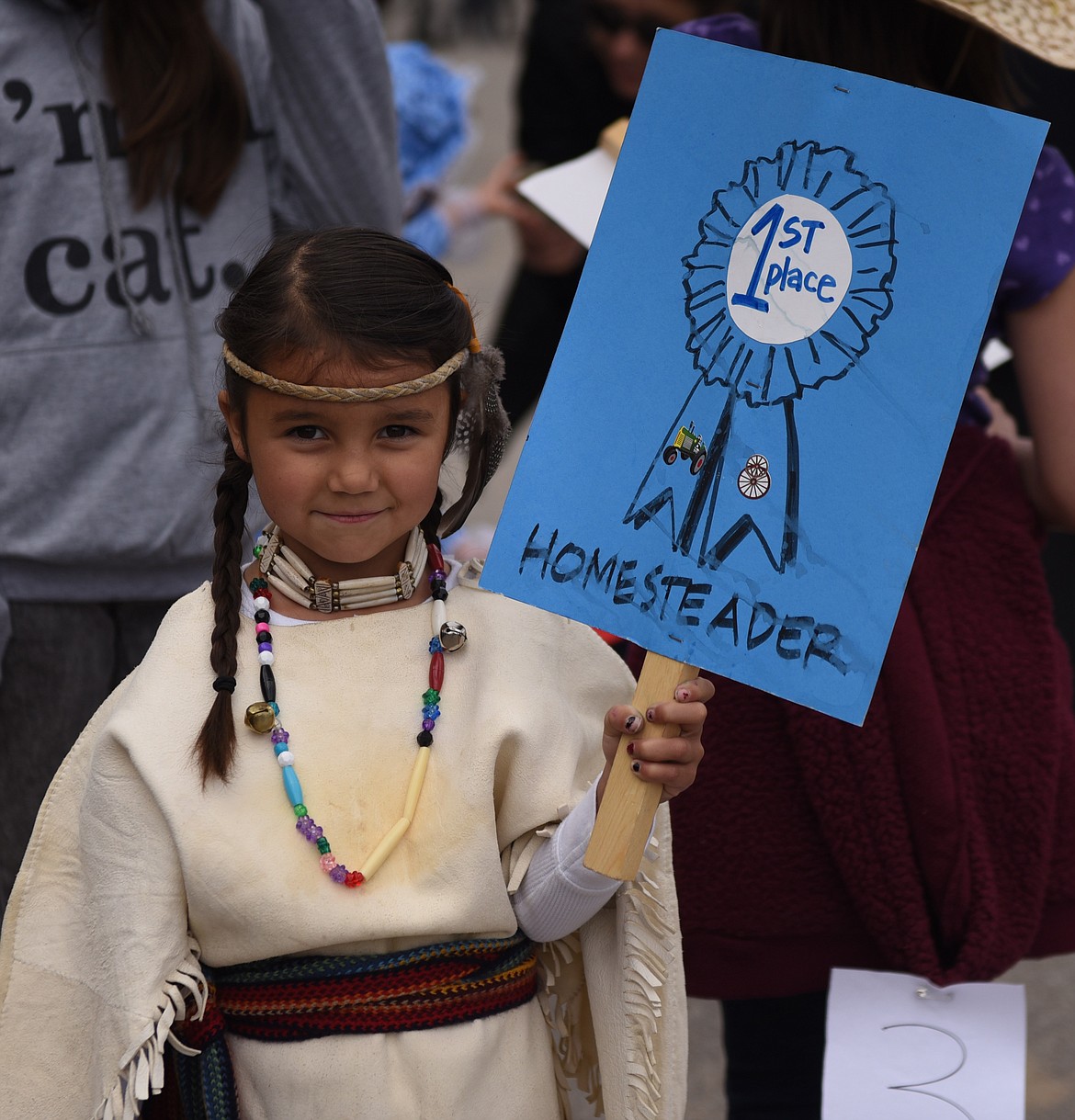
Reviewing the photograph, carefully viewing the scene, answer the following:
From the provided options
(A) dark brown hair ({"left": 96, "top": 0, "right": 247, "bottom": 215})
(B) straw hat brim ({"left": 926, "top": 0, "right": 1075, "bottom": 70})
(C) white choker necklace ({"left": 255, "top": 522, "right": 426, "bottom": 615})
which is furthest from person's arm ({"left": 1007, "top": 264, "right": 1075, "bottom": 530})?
(A) dark brown hair ({"left": 96, "top": 0, "right": 247, "bottom": 215})

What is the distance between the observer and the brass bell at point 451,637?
189cm

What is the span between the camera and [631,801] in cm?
169

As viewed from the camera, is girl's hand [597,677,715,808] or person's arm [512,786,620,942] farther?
person's arm [512,786,620,942]

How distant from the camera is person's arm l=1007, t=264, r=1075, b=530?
215 centimetres

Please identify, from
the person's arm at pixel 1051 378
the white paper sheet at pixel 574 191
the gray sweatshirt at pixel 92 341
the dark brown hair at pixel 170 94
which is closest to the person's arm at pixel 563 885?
the person's arm at pixel 1051 378

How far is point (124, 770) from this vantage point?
1.81 metres

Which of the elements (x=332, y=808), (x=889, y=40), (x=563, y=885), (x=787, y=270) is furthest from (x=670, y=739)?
(x=889, y=40)

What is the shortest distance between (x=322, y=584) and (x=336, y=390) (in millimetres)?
247

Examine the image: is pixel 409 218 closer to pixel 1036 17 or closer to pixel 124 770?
pixel 1036 17

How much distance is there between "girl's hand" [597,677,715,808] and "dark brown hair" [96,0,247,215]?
1296 mm

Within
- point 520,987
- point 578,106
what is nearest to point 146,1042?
point 520,987

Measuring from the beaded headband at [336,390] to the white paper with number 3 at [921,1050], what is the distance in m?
0.98

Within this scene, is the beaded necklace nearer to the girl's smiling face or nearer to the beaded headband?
the girl's smiling face

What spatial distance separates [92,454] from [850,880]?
1266 mm
